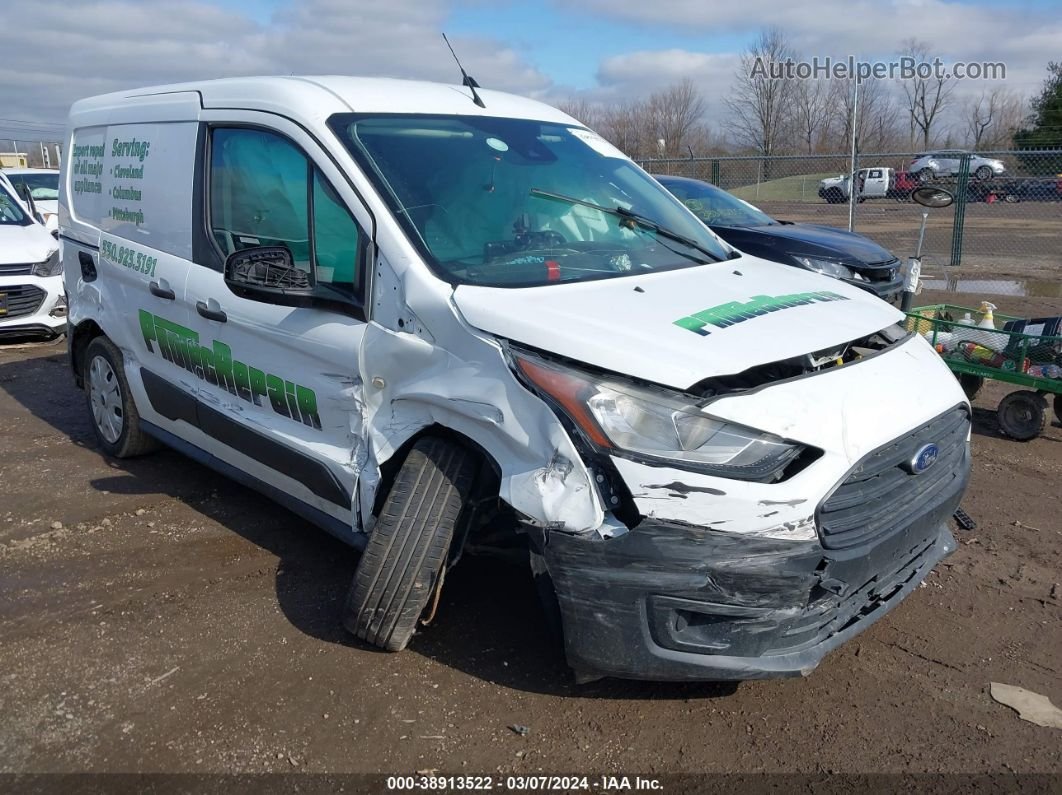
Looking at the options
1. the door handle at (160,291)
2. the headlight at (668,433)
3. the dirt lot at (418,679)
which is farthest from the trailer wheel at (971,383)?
the door handle at (160,291)

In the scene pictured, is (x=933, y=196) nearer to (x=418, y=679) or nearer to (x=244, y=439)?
(x=244, y=439)

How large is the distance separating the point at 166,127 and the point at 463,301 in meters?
2.43

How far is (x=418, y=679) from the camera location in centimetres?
322

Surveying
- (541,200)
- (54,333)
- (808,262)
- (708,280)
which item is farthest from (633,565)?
(54,333)

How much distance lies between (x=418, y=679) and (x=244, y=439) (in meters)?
1.47

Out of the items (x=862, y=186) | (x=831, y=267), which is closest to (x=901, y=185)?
(x=862, y=186)

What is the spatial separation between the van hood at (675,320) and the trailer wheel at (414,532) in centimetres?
54

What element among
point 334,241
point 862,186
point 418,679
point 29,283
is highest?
point 862,186

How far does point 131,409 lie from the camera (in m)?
5.10

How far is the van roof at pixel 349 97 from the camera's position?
11.9 ft

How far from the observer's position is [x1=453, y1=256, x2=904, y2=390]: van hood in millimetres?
2691

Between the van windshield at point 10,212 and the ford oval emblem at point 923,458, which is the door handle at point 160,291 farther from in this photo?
the van windshield at point 10,212

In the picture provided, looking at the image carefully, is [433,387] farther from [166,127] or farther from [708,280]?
[166,127]

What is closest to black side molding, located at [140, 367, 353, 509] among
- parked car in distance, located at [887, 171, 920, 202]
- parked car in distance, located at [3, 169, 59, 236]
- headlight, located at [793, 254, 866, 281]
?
headlight, located at [793, 254, 866, 281]
